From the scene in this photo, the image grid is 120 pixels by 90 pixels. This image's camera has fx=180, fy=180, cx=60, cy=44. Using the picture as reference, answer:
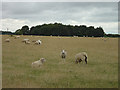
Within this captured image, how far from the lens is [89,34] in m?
91.0

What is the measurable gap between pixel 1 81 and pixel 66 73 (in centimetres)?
327

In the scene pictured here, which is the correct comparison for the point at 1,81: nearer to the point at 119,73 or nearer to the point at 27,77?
the point at 27,77

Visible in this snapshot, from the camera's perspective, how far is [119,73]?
31.4 feet

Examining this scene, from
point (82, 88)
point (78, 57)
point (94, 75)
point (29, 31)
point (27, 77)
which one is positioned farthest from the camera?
point (29, 31)

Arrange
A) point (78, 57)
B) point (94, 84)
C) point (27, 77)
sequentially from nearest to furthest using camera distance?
point (94, 84) < point (27, 77) < point (78, 57)

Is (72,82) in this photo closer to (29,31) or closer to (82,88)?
(82,88)

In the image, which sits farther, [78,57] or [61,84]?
[78,57]

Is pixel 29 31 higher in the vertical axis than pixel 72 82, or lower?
higher

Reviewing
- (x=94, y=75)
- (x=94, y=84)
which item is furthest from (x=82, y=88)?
(x=94, y=75)

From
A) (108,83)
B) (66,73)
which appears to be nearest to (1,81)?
(66,73)

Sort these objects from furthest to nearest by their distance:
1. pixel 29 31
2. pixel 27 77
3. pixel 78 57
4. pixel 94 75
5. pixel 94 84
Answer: pixel 29 31 < pixel 78 57 < pixel 94 75 < pixel 27 77 < pixel 94 84

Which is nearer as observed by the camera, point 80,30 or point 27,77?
point 27,77

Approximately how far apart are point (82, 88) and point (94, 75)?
84.9 inches

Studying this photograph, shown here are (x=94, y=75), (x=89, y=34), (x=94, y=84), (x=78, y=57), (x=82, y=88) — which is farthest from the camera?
(x=89, y=34)
